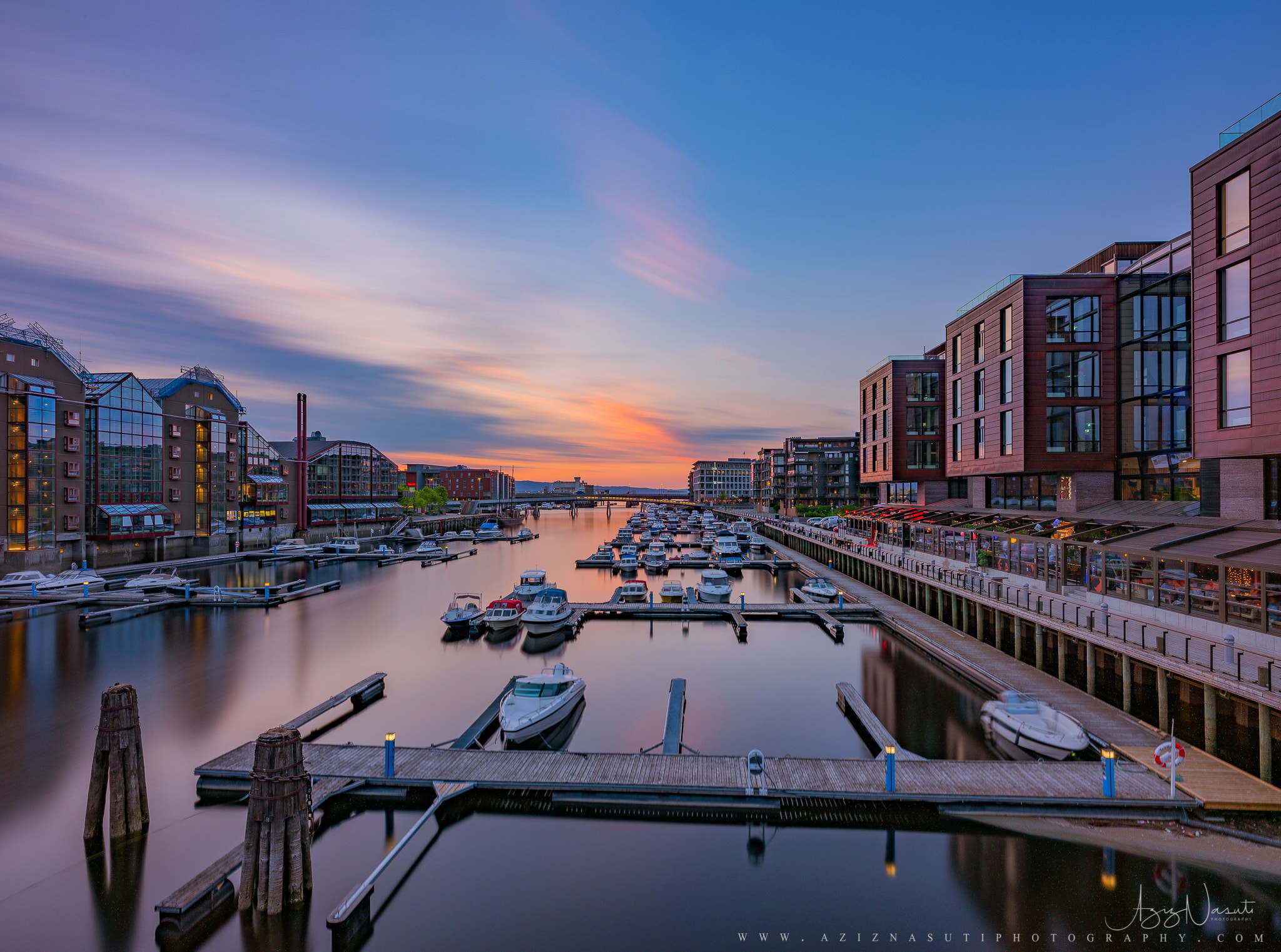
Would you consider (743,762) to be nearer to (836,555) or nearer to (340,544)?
(836,555)

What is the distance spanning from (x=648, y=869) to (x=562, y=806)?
318cm

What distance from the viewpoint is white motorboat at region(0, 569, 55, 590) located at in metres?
50.3

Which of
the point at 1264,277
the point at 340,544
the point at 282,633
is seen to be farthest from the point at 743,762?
the point at 340,544

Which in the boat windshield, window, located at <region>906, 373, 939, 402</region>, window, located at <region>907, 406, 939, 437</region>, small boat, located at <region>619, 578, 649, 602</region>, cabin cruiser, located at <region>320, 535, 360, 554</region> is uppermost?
window, located at <region>906, 373, 939, 402</region>

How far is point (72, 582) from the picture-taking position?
5222 centimetres

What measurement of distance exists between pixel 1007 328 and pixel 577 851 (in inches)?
1859

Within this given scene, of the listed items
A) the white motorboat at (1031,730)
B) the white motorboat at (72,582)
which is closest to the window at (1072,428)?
the white motorboat at (1031,730)

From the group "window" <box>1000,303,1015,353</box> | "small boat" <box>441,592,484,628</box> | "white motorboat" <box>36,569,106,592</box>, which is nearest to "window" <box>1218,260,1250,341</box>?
"window" <box>1000,303,1015,353</box>

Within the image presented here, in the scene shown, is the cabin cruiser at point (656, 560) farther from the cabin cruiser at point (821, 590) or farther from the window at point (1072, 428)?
the window at point (1072, 428)

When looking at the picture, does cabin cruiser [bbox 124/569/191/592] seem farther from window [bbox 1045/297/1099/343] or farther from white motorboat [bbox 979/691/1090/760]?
window [bbox 1045/297/1099/343]

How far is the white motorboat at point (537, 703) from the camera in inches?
878

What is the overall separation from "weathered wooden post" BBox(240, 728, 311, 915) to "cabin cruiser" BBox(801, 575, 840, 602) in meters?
40.8

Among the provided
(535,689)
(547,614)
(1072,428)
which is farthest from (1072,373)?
(535,689)

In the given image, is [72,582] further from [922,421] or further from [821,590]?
[922,421]
